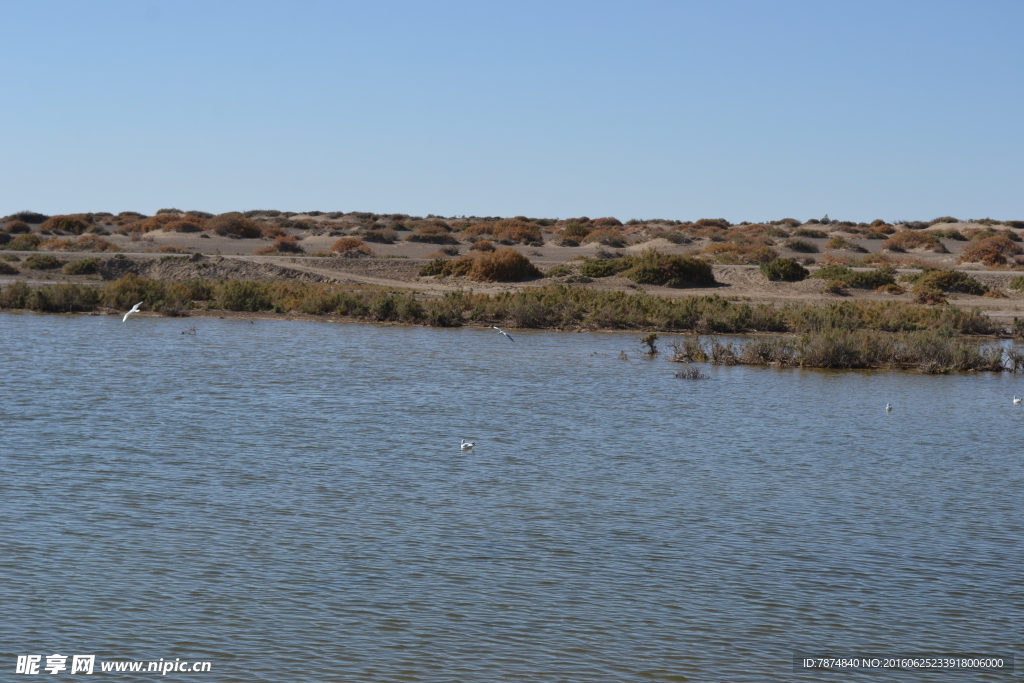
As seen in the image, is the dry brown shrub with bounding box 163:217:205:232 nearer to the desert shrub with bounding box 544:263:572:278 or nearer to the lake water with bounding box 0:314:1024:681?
the desert shrub with bounding box 544:263:572:278

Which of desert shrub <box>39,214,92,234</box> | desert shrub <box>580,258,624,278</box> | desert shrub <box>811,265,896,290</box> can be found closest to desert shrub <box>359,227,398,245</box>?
desert shrub <box>39,214,92,234</box>

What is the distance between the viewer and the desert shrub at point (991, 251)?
48875mm

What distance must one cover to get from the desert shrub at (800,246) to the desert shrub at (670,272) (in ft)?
63.6

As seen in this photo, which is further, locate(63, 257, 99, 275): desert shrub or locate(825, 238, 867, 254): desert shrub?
locate(825, 238, 867, 254): desert shrub

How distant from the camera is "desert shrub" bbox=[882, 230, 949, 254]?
58213mm

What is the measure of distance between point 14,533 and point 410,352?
15687 millimetres

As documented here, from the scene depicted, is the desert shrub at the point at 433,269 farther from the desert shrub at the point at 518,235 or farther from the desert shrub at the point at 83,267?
the desert shrub at the point at 518,235

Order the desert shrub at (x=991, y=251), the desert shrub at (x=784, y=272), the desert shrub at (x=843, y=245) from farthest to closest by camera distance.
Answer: the desert shrub at (x=843, y=245) < the desert shrub at (x=991, y=251) < the desert shrub at (x=784, y=272)

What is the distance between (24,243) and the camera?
5509cm

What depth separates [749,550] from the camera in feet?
31.7

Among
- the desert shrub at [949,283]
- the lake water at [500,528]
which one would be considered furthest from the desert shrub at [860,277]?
the lake water at [500,528]

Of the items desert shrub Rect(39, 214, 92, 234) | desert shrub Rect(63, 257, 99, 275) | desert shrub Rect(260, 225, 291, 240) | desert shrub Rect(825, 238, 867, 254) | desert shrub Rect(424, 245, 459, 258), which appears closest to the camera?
desert shrub Rect(63, 257, 99, 275)

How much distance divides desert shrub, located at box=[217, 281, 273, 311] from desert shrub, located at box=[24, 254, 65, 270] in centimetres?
1177

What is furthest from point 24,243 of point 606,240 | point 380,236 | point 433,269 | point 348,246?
point 606,240
